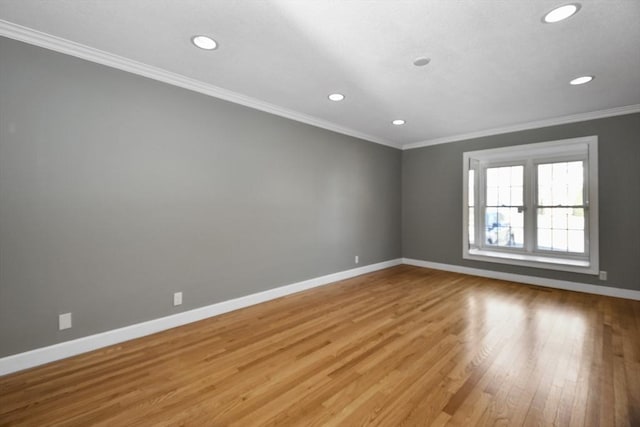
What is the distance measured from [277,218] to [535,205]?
439cm

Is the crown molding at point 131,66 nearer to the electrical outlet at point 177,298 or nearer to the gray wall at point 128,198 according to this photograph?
the gray wall at point 128,198

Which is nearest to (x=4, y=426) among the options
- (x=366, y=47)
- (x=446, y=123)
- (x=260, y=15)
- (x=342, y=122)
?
(x=260, y=15)

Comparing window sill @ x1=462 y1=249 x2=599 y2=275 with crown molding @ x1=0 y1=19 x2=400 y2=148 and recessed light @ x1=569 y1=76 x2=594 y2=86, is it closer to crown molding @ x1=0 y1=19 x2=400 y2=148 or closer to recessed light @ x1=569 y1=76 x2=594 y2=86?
recessed light @ x1=569 y1=76 x2=594 y2=86

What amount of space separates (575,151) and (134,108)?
240 inches

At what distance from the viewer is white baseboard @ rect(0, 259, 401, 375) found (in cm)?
216

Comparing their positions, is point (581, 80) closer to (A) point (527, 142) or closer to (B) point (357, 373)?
(A) point (527, 142)

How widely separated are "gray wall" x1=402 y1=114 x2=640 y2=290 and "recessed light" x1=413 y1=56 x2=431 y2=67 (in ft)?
10.1

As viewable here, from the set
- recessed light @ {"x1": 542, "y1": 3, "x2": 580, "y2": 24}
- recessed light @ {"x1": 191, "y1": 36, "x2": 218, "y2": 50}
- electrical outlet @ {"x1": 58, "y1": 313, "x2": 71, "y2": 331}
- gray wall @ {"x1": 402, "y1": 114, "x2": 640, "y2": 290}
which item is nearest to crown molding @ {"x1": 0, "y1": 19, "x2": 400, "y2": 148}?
recessed light @ {"x1": 191, "y1": 36, "x2": 218, "y2": 50}

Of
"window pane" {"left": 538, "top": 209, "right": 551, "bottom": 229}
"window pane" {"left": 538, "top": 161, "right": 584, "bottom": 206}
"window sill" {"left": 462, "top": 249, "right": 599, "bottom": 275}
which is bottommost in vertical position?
"window sill" {"left": 462, "top": 249, "right": 599, "bottom": 275}

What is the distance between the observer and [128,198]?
2639 mm

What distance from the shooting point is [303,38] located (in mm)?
2266

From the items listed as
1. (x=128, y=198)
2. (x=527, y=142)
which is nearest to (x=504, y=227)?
(x=527, y=142)

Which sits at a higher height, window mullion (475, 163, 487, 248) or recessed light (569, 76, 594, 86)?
recessed light (569, 76, 594, 86)

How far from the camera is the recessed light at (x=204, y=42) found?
A: 2282 millimetres
